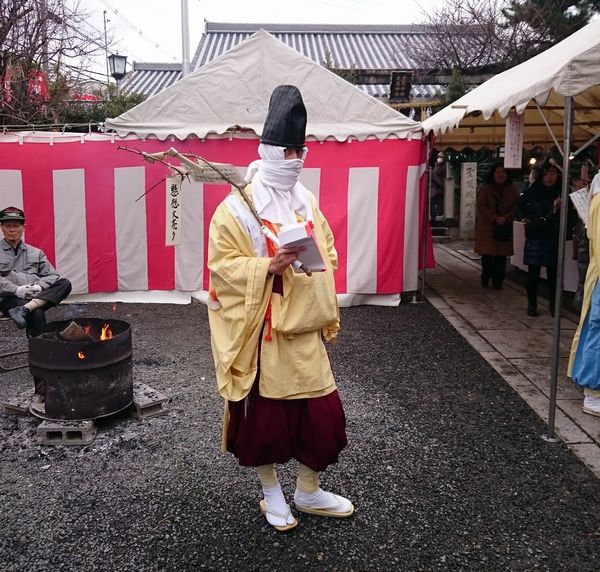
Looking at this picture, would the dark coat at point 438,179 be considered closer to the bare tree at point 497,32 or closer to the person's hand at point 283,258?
the bare tree at point 497,32

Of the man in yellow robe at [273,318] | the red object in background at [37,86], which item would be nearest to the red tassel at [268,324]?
the man in yellow robe at [273,318]

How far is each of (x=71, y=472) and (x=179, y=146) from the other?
4.57 m

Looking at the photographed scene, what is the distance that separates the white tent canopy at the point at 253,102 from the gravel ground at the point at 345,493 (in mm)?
3064

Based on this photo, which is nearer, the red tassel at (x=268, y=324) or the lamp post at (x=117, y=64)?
the red tassel at (x=268, y=324)

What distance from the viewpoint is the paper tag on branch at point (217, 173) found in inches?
97.3

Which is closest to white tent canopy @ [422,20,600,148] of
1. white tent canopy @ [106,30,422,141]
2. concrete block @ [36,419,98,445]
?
white tent canopy @ [106,30,422,141]

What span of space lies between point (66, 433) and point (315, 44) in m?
17.6

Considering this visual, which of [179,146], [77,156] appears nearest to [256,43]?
[179,146]

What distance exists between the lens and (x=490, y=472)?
3273 millimetres

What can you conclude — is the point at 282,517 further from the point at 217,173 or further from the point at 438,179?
the point at 438,179

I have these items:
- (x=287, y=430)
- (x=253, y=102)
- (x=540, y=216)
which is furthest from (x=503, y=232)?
(x=287, y=430)

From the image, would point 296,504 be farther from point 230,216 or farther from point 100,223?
point 100,223

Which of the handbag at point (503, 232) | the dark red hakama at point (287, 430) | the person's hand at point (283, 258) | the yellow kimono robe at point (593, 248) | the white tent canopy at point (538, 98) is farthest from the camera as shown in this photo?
the handbag at point (503, 232)

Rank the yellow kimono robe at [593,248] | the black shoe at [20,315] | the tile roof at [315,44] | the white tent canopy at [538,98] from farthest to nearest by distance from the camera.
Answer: the tile roof at [315,44]
the black shoe at [20,315]
the yellow kimono robe at [593,248]
the white tent canopy at [538,98]
